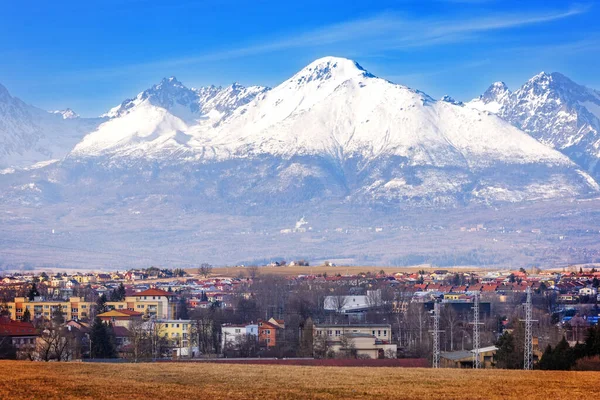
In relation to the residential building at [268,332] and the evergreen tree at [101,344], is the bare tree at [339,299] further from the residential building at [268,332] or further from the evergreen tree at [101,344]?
the evergreen tree at [101,344]

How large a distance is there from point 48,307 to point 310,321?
31691 millimetres

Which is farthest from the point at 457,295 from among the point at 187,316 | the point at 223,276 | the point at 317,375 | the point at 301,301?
the point at 317,375

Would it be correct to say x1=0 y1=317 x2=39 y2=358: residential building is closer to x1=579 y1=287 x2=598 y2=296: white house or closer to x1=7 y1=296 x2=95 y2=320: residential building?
x1=7 y1=296 x2=95 y2=320: residential building

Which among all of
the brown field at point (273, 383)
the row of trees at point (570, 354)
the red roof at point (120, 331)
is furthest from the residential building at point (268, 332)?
the brown field at point (273, 383)

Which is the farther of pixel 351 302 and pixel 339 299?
pixel 351 302

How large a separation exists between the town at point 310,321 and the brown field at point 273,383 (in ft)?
38.8

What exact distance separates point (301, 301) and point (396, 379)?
3050 inches

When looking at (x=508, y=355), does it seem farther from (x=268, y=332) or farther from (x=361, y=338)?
(x=268, y=332)

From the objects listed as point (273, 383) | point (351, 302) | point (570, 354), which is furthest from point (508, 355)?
point (351, 302)

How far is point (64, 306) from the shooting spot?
114 m

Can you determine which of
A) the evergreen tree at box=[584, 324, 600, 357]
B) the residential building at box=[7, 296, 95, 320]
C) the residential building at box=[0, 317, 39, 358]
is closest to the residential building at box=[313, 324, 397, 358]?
the residential building at box=[0, 317, 39, 358]

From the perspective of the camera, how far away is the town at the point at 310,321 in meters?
69.8

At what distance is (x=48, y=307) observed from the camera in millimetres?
114188

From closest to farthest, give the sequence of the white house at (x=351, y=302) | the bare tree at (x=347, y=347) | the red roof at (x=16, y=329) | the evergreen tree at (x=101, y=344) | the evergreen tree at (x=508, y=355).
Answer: the evergreen tree at (x=508, y=355) < the evergreen tree at (x=101, y=344) < the bare tree at (x=347, y=347) < the red roof at (x=16, y=329) < the white house at (x=351, y=302)
